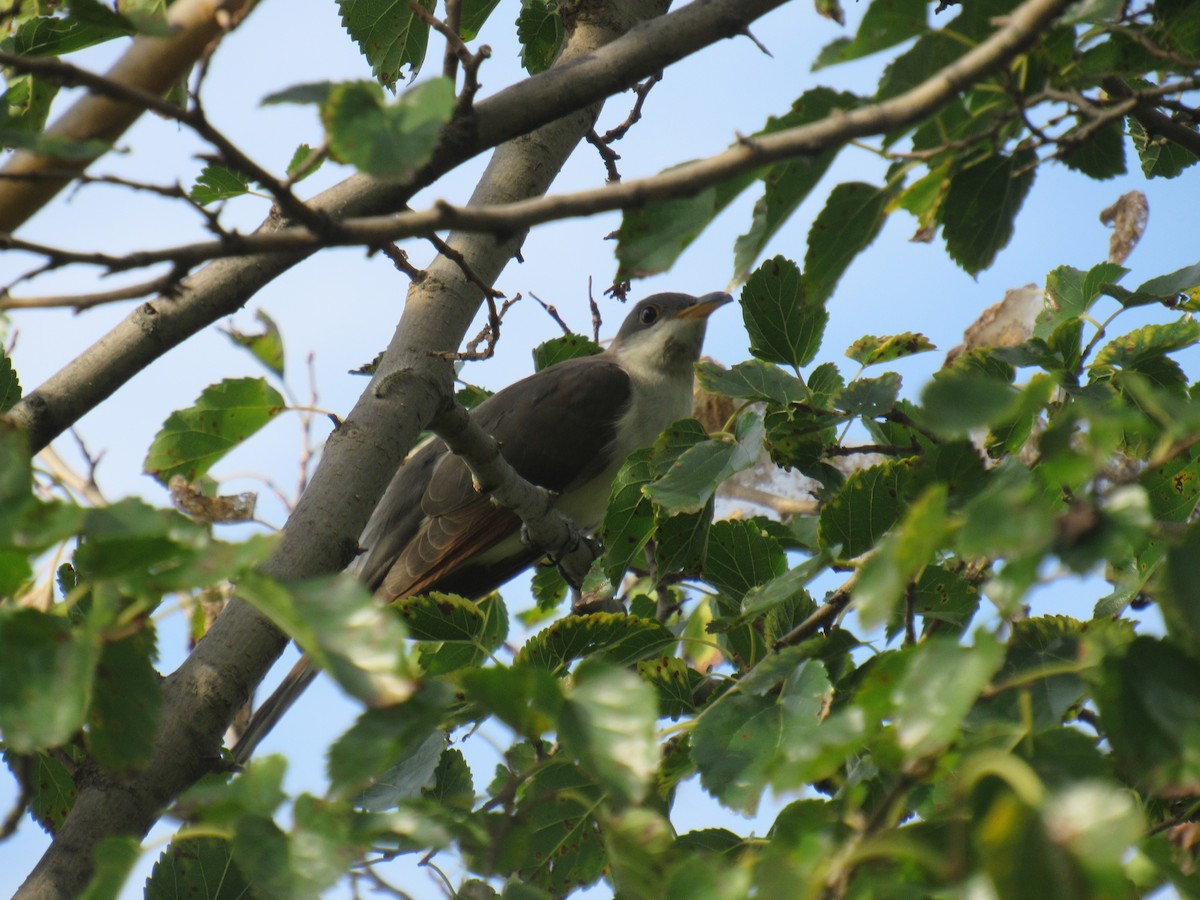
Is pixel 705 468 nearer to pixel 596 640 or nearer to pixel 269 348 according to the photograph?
pixel 596 640

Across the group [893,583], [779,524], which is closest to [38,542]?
[893,583]

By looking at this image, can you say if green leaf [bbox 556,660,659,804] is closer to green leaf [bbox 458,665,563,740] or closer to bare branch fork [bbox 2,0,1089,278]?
green leaf [bbox 458,665,563,740]

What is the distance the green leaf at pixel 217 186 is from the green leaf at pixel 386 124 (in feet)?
6.19

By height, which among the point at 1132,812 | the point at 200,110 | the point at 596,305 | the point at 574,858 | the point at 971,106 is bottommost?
the point at 1132,812

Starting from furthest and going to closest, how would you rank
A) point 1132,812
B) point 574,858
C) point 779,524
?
point 779,524 → point 574,858 → point 1132,812

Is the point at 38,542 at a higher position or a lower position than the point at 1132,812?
higher

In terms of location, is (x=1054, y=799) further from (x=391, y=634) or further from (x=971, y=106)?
(x=971, y=106)

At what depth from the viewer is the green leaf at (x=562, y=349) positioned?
5.02 metres

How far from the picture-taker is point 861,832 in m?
1.42

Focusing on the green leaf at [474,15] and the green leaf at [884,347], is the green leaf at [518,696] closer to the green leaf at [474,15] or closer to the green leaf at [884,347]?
the green leaf at [884,347]

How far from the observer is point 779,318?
129 inches

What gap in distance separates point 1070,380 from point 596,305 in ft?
7.49

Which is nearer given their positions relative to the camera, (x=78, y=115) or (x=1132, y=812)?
(x=1132, y=812)

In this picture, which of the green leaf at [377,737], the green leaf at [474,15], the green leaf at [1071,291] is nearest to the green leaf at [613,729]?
the green leaf at [377,737]
